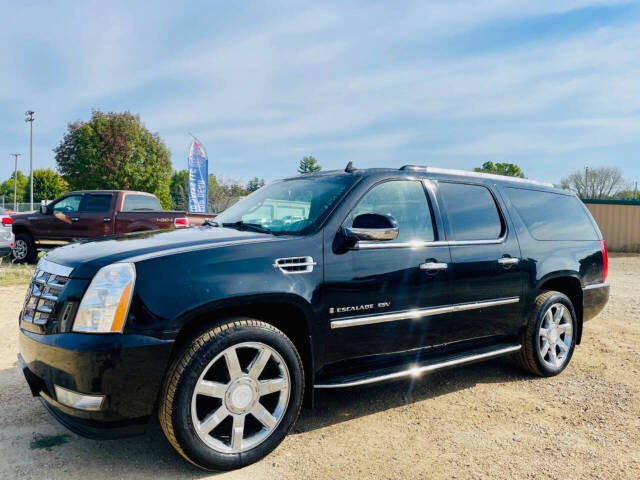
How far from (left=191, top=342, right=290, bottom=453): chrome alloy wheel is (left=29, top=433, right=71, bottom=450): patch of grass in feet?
3.34

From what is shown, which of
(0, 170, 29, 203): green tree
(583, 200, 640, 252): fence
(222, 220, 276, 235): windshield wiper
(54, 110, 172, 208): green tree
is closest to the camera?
(222, 220, 276, 235): windshield wiper

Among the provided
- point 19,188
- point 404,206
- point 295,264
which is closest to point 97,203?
point 404,206

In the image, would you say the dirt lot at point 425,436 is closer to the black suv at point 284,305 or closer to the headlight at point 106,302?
the black suv at point 284,305

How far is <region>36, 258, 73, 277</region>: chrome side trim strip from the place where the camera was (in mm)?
2742

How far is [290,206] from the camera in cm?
376

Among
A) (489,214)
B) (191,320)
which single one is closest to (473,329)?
(489,214)

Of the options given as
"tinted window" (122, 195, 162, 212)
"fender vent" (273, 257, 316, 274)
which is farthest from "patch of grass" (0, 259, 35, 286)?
"fender vent" (273, 257, 316, 274)

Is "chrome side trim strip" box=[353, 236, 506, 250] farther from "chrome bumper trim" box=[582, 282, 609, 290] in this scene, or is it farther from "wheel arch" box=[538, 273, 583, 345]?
"chrome bumper trim" box=[582, 282, 609, 290]

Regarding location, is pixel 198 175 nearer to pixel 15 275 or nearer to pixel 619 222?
pixel 15 275

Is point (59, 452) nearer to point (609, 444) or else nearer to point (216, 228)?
point (216, 228)

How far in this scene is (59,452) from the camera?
2.98 meters

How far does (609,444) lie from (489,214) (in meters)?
1.95

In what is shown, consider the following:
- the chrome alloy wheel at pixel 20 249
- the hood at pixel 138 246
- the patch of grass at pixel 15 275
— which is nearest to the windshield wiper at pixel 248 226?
the hood at pixel 138 246

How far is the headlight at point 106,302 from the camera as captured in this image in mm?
2531
